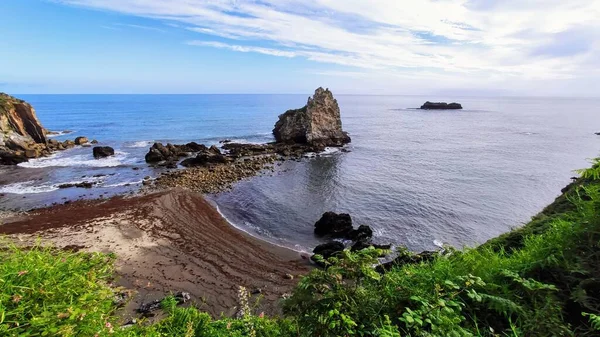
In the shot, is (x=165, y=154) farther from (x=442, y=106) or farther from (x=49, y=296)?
(x=442, y=106)

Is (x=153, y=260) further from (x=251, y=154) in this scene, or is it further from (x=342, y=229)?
(x=251, y=154)

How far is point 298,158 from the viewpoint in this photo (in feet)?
157

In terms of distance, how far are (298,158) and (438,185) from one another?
21.6 m

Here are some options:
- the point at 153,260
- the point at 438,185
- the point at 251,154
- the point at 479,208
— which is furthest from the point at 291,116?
the point at 153,260

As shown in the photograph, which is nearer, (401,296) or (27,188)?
(401,296)

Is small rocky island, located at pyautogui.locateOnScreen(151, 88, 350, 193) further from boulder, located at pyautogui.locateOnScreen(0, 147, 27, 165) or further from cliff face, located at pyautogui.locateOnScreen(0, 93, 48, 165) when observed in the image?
cliff face, located at pyautogui.locateOnScreen(0, 93, 48, 165)

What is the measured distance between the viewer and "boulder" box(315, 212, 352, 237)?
73.8 ft

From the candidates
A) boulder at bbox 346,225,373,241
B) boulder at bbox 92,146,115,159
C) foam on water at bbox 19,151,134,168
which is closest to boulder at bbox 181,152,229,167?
foam on water at bbox 19,151,134,168

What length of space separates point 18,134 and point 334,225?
53302mm

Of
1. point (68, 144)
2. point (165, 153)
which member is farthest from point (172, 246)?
point (68, 144)

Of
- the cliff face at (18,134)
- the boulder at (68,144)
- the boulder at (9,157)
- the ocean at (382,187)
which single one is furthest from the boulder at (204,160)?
the boulder at (68,144)

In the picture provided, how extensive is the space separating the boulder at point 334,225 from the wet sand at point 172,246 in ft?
11.8

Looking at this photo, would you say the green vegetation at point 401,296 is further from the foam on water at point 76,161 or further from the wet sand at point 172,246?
the foam on water at point 76,161

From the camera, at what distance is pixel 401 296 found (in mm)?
3998
